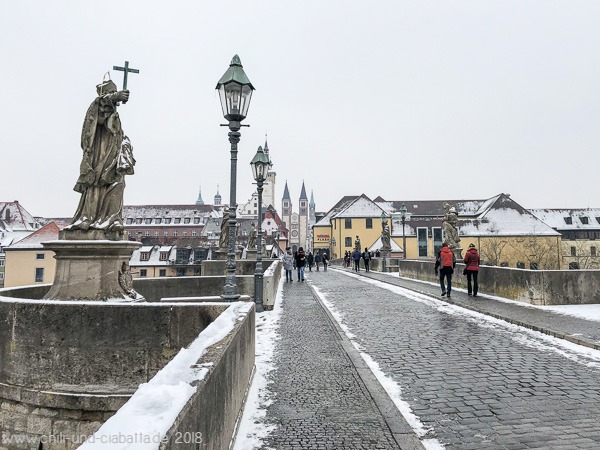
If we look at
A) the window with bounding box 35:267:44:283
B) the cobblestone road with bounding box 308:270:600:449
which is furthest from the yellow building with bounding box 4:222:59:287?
the cobblestone road with bounding box 308:270:600:449

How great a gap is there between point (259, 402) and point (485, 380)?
2.94 m

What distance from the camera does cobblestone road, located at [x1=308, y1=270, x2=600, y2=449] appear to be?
400 cm

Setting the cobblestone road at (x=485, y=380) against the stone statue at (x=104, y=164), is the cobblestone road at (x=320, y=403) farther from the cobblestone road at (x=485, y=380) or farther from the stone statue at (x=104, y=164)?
the stone statue at (x=104, y=164)

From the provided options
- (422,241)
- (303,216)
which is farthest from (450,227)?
(303,216)

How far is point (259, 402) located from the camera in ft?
15.8

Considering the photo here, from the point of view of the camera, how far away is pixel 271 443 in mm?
3781

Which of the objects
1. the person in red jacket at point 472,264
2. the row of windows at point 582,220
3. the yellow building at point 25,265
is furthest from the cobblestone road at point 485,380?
the row of windows at point 582,220

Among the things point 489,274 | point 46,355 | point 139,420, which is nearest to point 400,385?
point 139,420

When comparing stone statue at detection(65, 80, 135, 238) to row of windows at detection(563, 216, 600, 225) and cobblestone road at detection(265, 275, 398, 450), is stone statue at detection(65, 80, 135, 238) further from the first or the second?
row of windows at detection(563, 216, 600, 225)

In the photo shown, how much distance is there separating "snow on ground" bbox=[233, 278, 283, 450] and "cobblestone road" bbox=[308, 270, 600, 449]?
2.24 ft

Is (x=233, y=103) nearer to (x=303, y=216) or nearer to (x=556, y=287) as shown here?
(x=556, y=287)

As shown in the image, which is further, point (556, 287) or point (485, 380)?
point (556, 287)

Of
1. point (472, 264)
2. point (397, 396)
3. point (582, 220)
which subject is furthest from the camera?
point (582, 220)

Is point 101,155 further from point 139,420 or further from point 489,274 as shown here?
point 489,274
